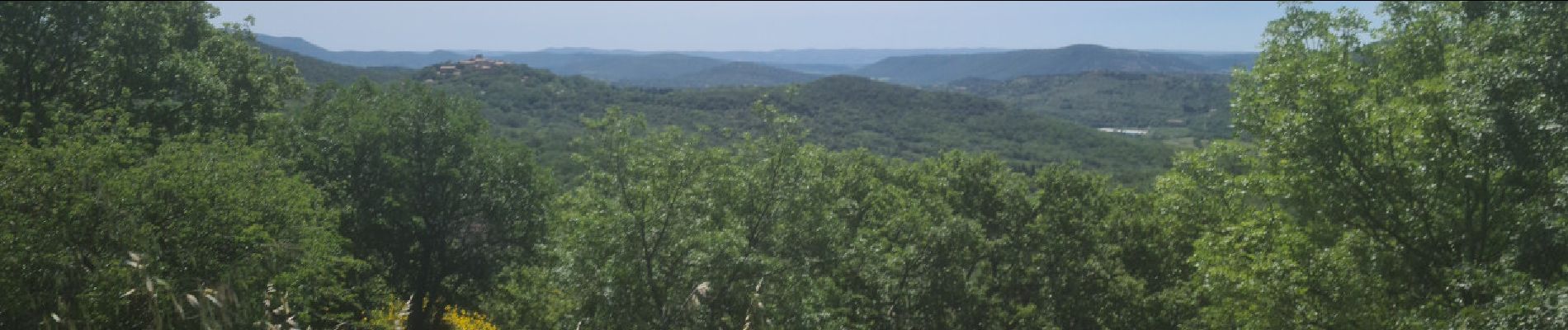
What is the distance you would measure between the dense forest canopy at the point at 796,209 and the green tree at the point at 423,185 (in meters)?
0.10

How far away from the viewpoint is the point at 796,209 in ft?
53.0

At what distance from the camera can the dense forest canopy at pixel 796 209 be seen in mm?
12094

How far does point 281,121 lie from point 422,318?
20.9ft

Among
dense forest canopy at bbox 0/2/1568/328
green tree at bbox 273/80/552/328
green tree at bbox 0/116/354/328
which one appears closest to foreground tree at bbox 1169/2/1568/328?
dense forest canopy at bbox 0/2/1568/328

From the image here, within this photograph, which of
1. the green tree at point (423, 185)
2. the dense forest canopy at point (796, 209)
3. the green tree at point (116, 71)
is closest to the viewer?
the dense forest canopy at point (796, 209)

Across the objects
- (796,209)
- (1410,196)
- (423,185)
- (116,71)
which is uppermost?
(116,71)

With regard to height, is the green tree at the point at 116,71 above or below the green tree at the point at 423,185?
above

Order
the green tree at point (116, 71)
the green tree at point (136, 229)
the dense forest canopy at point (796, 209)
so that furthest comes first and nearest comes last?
the green tree at point (116, 71)
the dense forest canopy at point (796, 209)
the green tree at point (136, 229)

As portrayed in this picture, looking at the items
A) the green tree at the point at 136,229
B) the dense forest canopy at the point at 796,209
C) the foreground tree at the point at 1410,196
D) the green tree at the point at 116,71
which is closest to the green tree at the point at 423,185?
the dense forest canopy at the point at 796,209

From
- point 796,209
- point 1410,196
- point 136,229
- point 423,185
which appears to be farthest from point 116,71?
point 1410,196

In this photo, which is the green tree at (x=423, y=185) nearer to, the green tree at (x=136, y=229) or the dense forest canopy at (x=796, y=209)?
the dense forest canopy at (x=796, y=209)

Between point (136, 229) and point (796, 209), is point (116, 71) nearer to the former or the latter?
point (136, 229)

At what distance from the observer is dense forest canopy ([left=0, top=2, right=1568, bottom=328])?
39.7ft

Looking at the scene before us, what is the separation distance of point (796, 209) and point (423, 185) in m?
12.9
